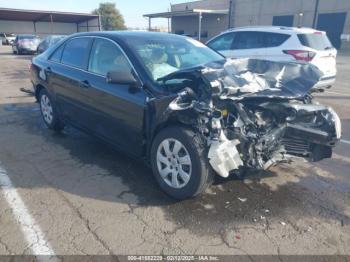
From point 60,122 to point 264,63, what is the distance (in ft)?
11.4

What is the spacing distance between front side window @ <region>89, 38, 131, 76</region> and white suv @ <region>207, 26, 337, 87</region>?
16.6 ft

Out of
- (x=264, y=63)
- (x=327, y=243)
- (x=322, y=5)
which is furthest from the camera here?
(x=322, y=5)

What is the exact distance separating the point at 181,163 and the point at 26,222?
1590mm

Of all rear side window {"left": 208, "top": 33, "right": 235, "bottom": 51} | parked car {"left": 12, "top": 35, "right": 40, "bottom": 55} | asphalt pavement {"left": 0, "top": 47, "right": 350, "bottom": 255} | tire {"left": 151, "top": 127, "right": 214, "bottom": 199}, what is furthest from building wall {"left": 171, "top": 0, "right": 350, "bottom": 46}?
tire {"left": 151, "top": 127, "right": 214, "bottom": 199}

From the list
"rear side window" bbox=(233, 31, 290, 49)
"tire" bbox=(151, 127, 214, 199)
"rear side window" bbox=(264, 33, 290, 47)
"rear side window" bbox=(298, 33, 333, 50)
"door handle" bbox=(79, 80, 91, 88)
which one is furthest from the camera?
"rear side window" bbox=(233, 31, 290, 49)

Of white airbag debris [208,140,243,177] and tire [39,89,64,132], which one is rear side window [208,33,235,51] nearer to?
tire [39,89,64,132]

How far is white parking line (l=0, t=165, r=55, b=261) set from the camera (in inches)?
108

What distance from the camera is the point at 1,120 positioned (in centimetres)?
652

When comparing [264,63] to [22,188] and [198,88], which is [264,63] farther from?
[22,188]

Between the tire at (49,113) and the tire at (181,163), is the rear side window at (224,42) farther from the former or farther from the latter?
the tire at (181,163)

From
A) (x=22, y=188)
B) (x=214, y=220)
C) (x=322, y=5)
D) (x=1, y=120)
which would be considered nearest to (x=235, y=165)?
(x=214, y=220)

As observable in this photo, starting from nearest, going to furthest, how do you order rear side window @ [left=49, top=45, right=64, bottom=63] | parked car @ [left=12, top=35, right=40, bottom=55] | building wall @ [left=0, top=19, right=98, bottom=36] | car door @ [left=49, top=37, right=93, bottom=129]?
car door @ [left=49, top=37, right=93, bottom=129]
rear side window @ [left=49, top=45, right=64, bottom=63]
parked car @ [left=12, top=35, right=40, bottom=55]
building wall @ [left=0, top=19, right=98, bottom=36]

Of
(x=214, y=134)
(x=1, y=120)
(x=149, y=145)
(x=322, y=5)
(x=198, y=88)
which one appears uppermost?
(x=322, y=5)

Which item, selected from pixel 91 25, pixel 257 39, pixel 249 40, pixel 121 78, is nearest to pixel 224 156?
pixel 121 78
